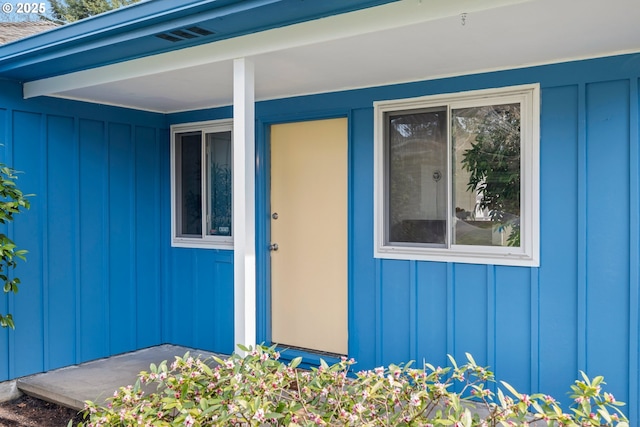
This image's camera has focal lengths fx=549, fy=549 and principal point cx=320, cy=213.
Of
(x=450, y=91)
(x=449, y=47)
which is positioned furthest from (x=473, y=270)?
(x=449, y=47)

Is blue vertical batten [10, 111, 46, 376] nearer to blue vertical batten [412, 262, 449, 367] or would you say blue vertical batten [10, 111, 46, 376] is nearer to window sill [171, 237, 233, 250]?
window sill [171, 237, 233, 250]

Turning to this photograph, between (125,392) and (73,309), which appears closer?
(125,392)

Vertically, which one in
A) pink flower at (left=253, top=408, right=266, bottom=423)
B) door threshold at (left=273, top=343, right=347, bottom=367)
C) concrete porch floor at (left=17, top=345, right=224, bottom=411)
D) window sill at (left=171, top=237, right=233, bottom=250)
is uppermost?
window sill at (left=171, top=237, right=233, bottom=250)

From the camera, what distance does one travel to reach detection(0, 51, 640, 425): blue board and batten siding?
3199 millimetres

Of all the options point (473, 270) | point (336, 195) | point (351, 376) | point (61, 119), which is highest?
point (61, 119)

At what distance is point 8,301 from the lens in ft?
13.5

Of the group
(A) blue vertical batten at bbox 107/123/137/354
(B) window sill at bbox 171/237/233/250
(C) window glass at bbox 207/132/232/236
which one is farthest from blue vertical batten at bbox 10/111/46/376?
(C) window glass at bbox 207/132/232/236

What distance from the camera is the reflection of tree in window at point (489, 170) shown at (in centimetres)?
350

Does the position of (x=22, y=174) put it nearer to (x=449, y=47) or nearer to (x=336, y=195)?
(x=336, y=195)

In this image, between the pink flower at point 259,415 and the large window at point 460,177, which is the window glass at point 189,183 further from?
the pink flower at point 259,415

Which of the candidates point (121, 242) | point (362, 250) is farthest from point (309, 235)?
point (121, 242)

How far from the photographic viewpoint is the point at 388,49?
10.0 ft

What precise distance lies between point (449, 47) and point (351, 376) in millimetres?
2415

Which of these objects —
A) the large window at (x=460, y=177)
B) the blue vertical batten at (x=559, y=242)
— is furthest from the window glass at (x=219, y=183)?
the blue vertical batten at (x=559, y=242)
